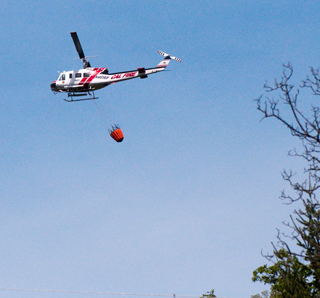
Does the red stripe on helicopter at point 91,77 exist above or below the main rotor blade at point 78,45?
below

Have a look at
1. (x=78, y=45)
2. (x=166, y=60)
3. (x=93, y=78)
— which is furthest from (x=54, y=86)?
(x=166, y=60)

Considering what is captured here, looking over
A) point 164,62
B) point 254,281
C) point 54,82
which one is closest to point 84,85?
point 54,82

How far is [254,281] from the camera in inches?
2164

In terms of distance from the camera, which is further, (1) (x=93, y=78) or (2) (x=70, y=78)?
(2) (x=70, y=78)

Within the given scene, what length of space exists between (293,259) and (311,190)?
3734 mm

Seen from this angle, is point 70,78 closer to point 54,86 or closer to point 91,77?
point 54,86

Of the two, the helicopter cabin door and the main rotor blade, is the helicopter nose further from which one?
the main rotor blade

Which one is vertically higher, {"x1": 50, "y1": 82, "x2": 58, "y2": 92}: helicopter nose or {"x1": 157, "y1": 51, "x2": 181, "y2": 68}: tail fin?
{"x1": 157, "y1": 51, "x2": 181, "y2": 68}: tail fin

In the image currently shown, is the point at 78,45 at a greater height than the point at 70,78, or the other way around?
the point at 78,45

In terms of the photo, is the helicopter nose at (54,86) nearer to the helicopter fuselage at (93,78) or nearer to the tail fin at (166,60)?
the helicopter fuselage at (93,78)

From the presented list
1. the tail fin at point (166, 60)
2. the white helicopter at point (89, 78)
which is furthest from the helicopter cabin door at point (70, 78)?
the tail fin at point (166, 60)

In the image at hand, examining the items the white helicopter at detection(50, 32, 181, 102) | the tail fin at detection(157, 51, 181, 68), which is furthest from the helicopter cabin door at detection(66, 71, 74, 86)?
the tail fin at detection(157, 51, 181, 68)

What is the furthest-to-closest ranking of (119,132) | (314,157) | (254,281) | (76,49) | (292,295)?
(254,281) < (76,49) < (119,132) < (292,295) < (314,157)

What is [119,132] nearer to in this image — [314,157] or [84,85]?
[84,85]
